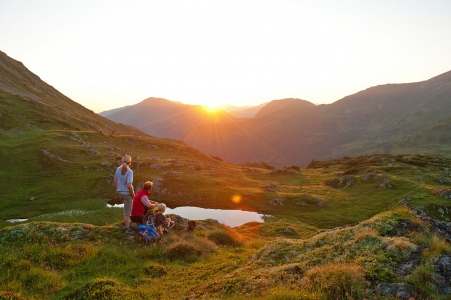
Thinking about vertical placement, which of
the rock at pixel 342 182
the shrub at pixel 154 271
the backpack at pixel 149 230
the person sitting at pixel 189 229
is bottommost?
the rock at pixel 342 182

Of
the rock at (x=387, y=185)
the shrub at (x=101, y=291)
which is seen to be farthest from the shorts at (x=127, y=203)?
the rock at (x=387, y=185)

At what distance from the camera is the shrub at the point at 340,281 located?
7.95 metres

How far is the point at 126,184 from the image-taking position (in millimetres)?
17391

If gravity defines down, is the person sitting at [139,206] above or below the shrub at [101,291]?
above

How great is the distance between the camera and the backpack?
55.5 feet

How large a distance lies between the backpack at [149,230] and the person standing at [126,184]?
3.09 feet

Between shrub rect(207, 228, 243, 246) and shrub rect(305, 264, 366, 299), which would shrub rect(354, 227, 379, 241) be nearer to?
shrub rect(305, 264, 366, 299)

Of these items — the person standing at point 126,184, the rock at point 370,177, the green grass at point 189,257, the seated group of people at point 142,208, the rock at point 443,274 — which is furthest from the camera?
the rock at point 370,177

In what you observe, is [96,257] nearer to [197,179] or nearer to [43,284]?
[43,284]

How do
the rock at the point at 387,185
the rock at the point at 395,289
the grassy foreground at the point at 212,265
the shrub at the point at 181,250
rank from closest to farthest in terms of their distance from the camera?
the rock at the point at 395,289
the grassy foreground at the point at 212,265
the shrub at the point at 181,250
the rock at the point at 387,185

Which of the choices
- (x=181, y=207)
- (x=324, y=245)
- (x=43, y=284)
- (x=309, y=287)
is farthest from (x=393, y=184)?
(x=43, y=284)

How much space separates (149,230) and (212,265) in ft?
17.2

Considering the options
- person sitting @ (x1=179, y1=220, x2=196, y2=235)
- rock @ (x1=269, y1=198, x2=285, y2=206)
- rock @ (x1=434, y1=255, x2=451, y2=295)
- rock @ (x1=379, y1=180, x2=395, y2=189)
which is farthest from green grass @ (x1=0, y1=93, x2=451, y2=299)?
rock @ (x1=379, y1=180, x2=395, y2=189)

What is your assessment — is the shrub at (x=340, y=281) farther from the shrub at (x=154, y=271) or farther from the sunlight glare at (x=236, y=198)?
the sunlight glare at (x=236, y=198)
